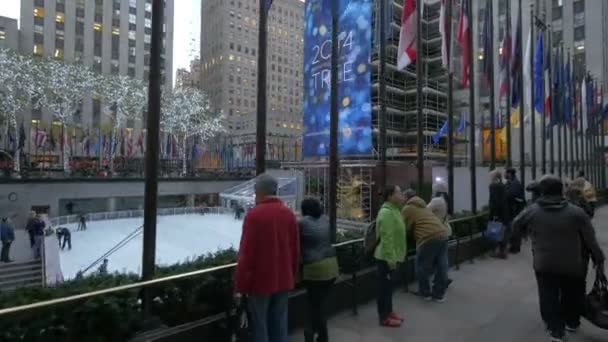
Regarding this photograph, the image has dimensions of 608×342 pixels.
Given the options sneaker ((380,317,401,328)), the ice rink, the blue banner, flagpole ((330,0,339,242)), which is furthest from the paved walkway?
the blue banner

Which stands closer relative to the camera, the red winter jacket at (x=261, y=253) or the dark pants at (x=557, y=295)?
the red winter jacket at (x=261, y=253)

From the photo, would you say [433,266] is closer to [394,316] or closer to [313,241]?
[394,316]

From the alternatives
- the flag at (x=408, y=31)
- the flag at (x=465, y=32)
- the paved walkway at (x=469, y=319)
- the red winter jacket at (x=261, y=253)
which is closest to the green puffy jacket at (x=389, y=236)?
the paved walkway at (x=469, y=319)

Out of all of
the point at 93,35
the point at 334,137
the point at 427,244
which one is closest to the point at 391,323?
the point at 427,244

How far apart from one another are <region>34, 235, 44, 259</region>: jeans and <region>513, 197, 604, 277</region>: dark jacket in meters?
22.6

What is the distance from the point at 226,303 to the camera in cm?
448

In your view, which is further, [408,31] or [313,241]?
[408,31]

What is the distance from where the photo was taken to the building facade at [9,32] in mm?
63219

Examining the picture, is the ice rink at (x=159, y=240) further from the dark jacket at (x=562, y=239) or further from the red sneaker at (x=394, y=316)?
the dark jacket at (x=562, y=239)

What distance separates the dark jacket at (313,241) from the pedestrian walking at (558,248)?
221 centimetres

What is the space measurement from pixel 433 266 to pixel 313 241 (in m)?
3.10

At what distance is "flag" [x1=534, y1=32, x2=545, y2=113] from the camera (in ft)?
56.0

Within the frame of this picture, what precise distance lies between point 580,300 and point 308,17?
40.5 meters

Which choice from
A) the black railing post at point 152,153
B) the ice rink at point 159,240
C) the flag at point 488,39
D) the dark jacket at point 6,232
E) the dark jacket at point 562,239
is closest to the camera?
the dark jacket at point 562,239
